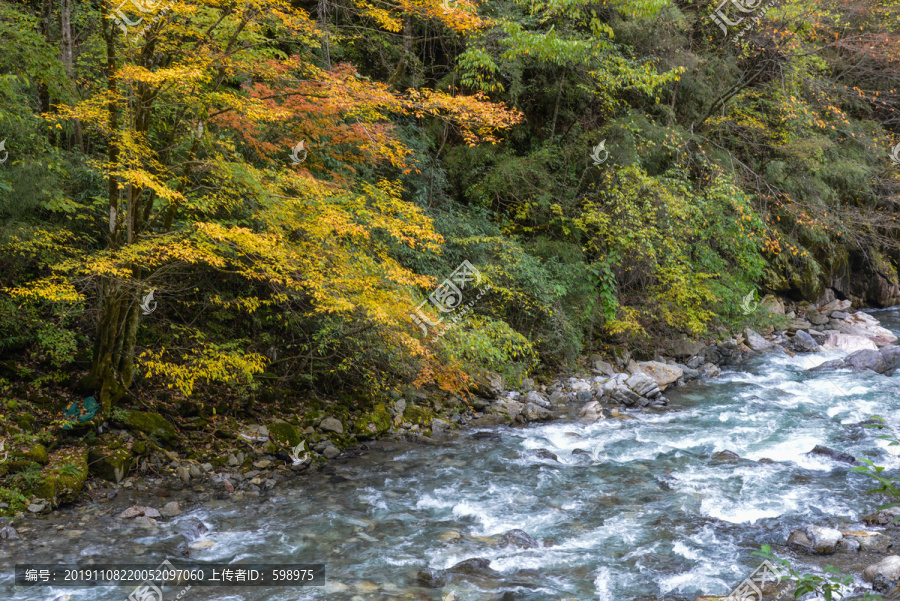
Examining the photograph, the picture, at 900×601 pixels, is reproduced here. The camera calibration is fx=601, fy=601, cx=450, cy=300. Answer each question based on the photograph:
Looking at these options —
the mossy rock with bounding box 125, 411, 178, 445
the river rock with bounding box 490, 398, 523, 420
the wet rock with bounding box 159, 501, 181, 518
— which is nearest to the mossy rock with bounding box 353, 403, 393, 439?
the river rock with bounding box 490, 398, 523, 420

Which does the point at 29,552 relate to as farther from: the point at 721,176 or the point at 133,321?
the point at 721,176

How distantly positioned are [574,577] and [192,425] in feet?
14.7

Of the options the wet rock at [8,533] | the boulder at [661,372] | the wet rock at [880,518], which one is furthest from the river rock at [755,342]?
the wet rock at [8,533]

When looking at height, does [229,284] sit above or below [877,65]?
below

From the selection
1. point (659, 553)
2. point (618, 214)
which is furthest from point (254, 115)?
point (618, 214)

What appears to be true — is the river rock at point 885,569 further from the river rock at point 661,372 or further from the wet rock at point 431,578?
the river rock at point 661,372

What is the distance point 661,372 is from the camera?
10.6 meters

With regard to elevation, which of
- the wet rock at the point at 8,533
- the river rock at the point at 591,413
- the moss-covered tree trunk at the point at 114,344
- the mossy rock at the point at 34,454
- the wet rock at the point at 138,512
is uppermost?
the moss-covered tree trunk at the point at 114,344

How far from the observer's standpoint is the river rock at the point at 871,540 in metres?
4.82

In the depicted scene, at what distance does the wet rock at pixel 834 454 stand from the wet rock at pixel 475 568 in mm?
4628

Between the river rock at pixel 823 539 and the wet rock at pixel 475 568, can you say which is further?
the river rock at pixel 823 539

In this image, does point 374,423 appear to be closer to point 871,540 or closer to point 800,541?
point 800,541

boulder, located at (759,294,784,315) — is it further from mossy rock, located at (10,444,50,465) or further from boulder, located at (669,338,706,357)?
mossy rock, located at (10,444,50,465)

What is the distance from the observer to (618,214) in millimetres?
10961
